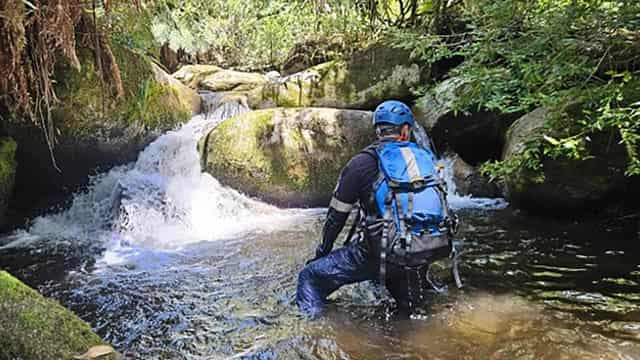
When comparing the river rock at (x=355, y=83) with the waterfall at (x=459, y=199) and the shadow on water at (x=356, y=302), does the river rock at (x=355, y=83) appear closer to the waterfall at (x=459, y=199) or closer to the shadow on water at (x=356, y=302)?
the waterfall at (x=459, y=199)

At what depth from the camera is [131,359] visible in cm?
340

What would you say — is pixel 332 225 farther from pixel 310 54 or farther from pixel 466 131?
pixel 310 54

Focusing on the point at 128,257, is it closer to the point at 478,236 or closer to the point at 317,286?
the point at 317,286

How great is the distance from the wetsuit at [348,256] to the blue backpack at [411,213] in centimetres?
11

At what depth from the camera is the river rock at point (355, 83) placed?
10.2 m

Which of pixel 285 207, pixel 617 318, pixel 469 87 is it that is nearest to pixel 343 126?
pixel 285 207

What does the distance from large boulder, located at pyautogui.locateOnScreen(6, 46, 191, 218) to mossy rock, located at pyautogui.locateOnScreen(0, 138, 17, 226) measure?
0.42ft

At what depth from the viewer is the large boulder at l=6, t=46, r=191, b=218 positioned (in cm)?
673

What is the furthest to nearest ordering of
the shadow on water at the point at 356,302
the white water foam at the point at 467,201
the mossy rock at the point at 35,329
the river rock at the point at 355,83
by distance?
the river rock at the point at 355,83
the white water foam at the point at 467,201
the shadow on water at the point at 356,302
the mossy rock at the point at 35,329

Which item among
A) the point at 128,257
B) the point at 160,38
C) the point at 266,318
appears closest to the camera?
the point at 266,318

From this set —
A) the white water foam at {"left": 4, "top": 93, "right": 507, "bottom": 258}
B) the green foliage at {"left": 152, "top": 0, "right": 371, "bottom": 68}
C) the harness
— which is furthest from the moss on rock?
the harness

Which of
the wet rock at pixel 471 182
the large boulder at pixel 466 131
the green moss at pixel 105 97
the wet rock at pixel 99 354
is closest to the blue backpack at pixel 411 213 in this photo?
the wet rock at pixel 99 354

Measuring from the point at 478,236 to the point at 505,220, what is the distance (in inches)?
35.7

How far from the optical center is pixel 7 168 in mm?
6480
